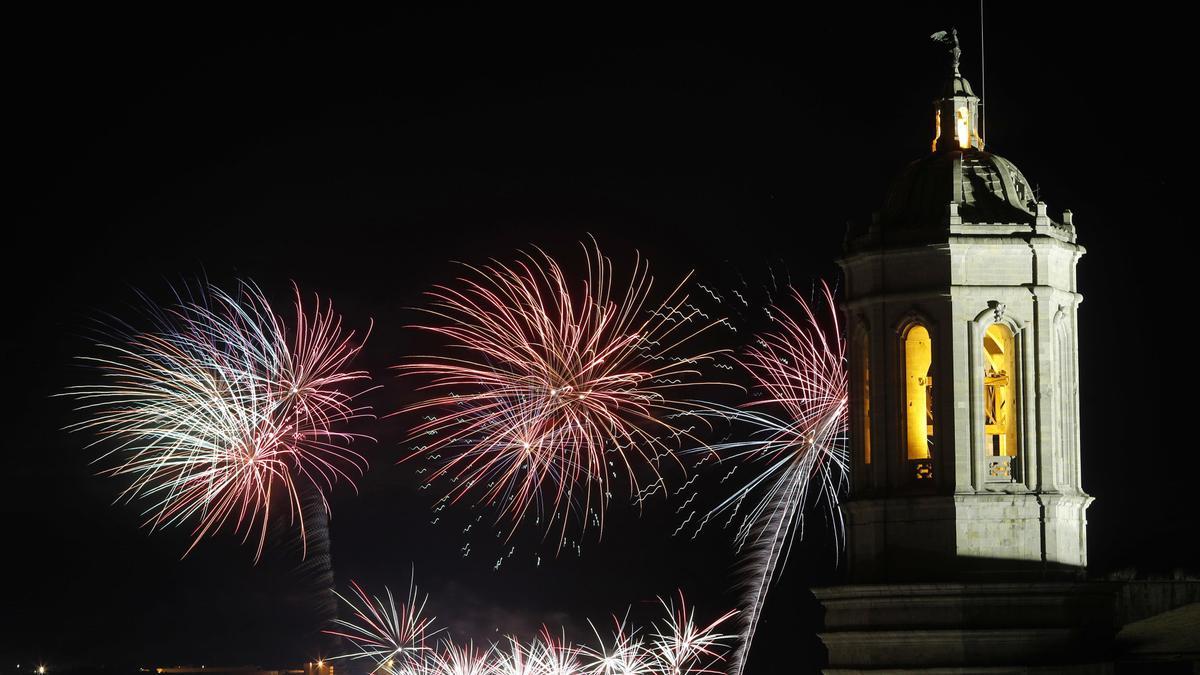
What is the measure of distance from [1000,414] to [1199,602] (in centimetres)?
669

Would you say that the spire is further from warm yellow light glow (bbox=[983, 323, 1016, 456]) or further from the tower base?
the tower base

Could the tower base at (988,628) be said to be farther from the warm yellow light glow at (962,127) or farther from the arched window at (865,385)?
the warm yellow light glow at (962,127)

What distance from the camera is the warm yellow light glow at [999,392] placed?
64.0 metres

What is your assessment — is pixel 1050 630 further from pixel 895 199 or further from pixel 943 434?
pixel 895 199

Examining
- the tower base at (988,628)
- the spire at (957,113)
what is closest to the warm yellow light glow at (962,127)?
the spire at (957,113)

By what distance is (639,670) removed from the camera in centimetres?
8244

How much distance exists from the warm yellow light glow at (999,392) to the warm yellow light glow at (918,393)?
56.2 inches

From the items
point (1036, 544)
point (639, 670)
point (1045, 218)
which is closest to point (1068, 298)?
point (1045, 218)

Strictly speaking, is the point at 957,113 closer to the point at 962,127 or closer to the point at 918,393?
the point at 962,127

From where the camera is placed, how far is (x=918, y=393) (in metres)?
64.8

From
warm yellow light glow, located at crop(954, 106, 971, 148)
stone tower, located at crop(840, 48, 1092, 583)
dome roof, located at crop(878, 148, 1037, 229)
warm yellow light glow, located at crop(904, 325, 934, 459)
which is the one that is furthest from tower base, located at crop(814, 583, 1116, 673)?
warm yellow light glow, located at crop(954, 106, 971, 148)

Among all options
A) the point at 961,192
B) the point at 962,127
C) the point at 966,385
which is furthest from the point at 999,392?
the point at 962,127

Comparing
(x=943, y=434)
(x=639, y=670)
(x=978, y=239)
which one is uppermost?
(x=978, y=239)

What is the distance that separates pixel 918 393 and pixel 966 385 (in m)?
1.89
